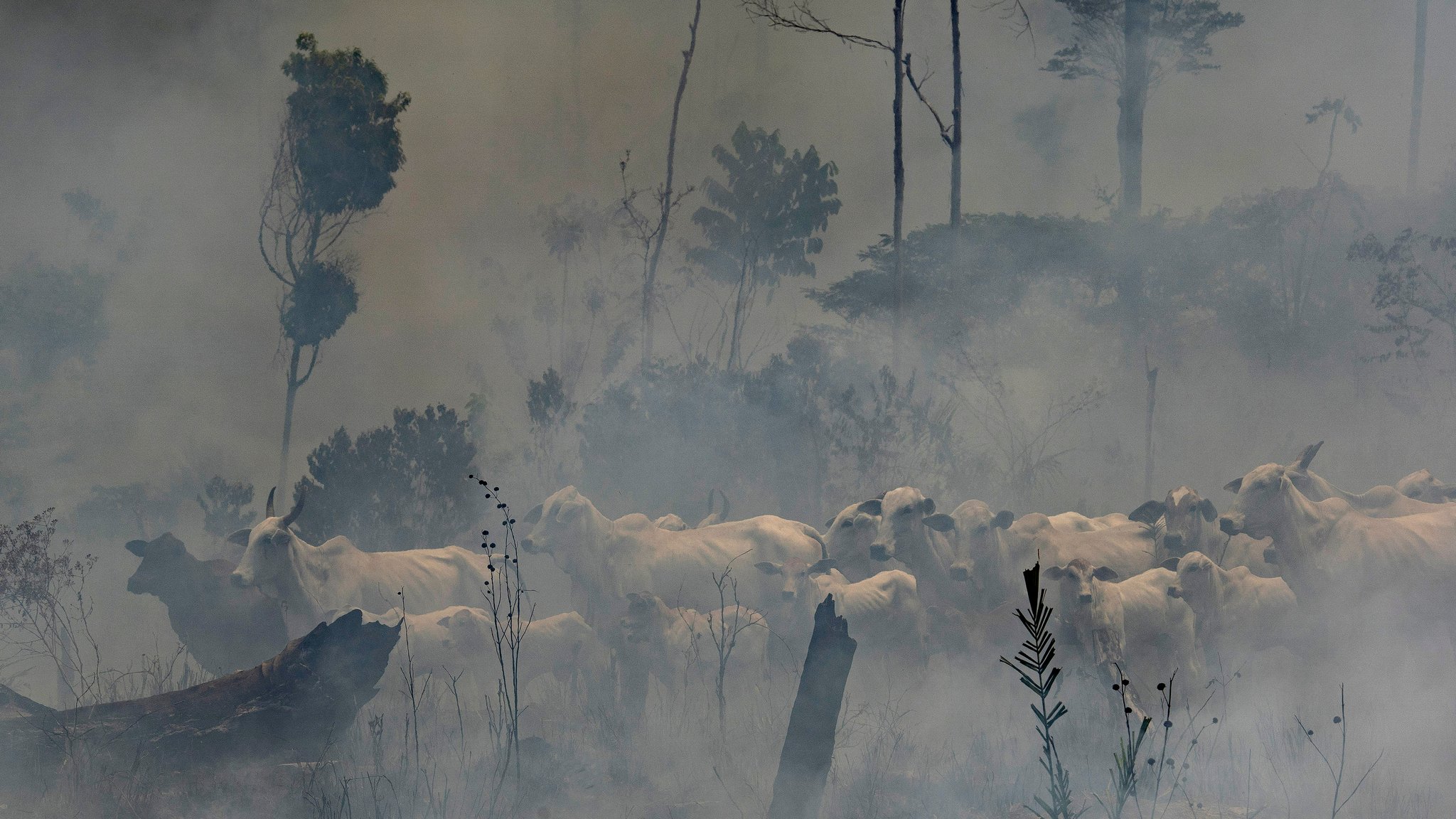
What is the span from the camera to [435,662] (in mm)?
6926

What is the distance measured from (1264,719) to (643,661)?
13.3 ft

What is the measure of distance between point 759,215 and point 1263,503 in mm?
10015

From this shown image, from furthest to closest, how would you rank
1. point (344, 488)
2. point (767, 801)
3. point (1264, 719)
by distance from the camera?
point (344, 488)
point (1264, 719)
point (767, 801)

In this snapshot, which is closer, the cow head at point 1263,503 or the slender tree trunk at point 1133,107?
the cow head at point 1263,503

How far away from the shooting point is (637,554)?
881 cm

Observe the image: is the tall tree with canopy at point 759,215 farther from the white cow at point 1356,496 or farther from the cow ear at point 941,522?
the white cow at point 1356,496

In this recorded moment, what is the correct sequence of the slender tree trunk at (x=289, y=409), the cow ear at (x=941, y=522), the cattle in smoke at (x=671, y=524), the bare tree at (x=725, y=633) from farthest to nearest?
the slender tree trunk at (x=289, y=409)
the cattle in smoke at (x=671, y=524)
the cow ear at (x=941, y=522)
the bare tree at (x=725, y=633)

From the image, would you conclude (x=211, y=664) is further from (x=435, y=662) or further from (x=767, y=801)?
(x=767, y=801)

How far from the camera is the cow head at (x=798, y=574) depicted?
7.82 m

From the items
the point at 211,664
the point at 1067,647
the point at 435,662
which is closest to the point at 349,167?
the point at 211,664

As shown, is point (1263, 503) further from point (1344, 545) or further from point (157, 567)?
point (157, 567)

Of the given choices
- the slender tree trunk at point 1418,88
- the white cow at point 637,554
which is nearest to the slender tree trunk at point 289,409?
the white cow at point 637,554

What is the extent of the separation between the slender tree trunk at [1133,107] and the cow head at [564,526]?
1130 cm

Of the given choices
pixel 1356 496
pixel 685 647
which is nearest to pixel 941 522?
pixel 685 647
